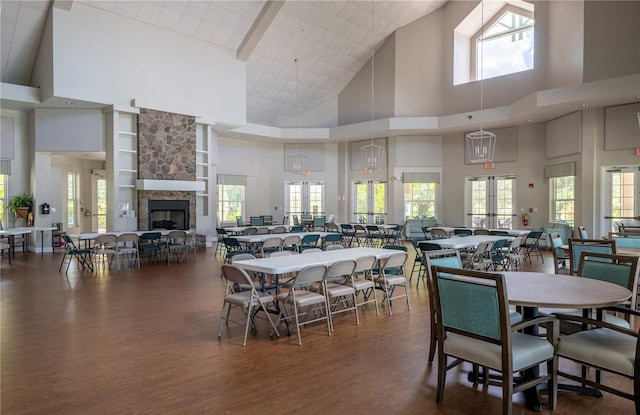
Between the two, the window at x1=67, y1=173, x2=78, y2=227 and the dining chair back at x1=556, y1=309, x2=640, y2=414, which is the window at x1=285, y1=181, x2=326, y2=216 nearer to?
the window at x1=67, y1=173, x2=78, y2=227

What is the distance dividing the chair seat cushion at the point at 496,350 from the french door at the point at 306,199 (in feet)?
43.6

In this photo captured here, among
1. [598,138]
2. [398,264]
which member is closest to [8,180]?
[398,264]

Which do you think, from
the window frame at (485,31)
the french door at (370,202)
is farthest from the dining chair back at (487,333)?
the french door at (370,202)

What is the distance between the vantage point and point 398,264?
5098 mm

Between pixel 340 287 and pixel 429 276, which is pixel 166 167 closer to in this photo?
pixel 340 287

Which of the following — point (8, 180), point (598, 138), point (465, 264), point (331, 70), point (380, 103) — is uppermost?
point (331, 70)

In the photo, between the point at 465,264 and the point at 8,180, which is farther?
the point at 8,180

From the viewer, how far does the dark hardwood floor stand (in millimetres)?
2670

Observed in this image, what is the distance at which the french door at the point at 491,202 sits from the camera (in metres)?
12.6

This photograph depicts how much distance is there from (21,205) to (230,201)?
6259 mm

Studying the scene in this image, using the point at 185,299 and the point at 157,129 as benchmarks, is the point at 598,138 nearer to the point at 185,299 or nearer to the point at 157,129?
the point at 185,299

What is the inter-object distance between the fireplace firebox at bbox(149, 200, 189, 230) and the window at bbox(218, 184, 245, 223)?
3369 mm

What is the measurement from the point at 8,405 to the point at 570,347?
368cm

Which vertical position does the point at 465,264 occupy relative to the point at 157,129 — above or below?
below
